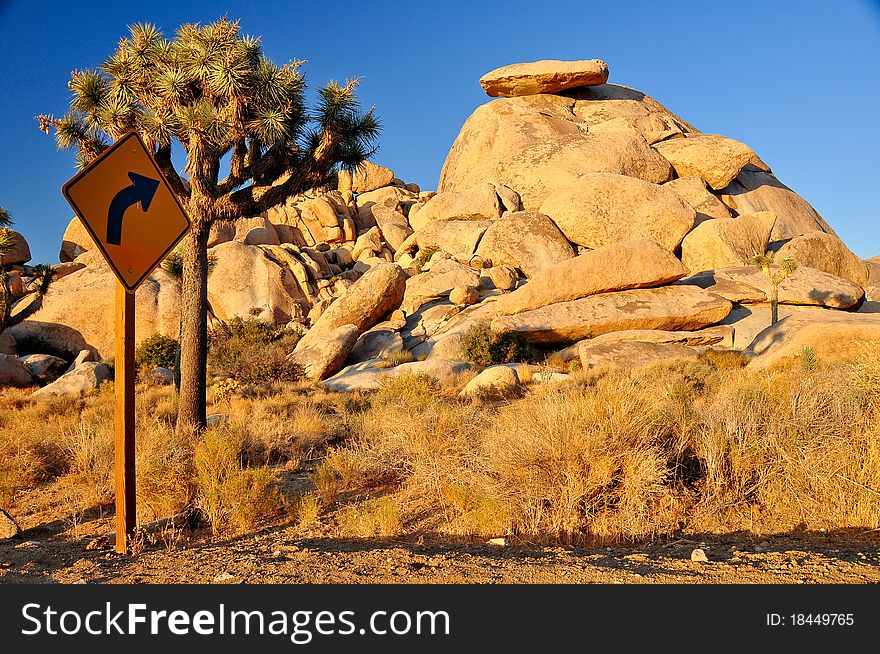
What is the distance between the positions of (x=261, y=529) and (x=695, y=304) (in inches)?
673

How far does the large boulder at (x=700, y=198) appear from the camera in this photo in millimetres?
29141

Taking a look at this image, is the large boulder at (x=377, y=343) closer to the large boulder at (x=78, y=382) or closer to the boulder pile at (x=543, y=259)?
the boulder pile at (x=543, y=259)

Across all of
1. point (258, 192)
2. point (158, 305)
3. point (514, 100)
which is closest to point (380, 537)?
point (258, 192)

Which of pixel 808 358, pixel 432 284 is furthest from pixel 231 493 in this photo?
pixel 432 284

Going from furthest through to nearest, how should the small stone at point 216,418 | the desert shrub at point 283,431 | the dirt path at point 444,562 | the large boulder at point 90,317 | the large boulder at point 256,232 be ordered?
the large boulder at point 256,232
the large boulder at point 90,317
the small stone at point 216,418
the desert shrub at point 283,431
the dirt path at point 444,562

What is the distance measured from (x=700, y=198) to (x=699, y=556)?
1140 inches

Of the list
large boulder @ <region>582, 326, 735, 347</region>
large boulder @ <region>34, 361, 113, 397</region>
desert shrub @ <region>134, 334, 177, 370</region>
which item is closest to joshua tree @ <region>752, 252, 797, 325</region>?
large boulder @ <region>582, 326, 735, 347</region>

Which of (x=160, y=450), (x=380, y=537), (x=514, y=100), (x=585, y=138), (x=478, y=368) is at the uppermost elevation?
(x=514, y=100)

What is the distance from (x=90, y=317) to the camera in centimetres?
2466

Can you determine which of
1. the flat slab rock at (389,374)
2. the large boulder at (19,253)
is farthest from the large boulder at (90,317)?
the flat slab rock at (389,374)

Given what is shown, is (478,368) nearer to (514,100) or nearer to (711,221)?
(711,221)

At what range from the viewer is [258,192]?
10.7 meters

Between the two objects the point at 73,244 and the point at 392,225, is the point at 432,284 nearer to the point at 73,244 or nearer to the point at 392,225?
the point at 392,225

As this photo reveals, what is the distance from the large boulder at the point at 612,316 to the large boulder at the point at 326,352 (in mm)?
4541
